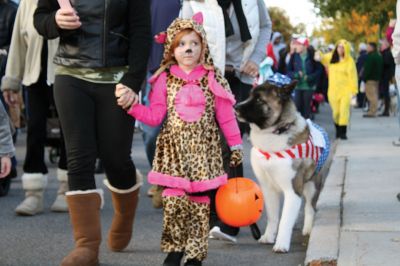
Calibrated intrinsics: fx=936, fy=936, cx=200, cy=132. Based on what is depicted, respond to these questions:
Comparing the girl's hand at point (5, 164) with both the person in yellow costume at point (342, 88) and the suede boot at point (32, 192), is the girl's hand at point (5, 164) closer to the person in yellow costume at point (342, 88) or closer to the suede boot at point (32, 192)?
the suede boot at point (32, 192)

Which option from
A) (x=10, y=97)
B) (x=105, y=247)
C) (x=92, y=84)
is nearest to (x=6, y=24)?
(x=10, y=97)

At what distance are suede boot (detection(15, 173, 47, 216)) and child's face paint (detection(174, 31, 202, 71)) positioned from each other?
269 centimetres

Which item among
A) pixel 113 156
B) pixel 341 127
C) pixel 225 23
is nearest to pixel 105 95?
pixel 113 156

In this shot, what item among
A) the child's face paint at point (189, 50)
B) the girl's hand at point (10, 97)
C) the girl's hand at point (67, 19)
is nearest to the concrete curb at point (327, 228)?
the child's face paint at point (189, 50)

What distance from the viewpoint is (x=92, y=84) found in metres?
5.74

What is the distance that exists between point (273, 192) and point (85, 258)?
1.78m

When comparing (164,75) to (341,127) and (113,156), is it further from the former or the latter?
(341,127)

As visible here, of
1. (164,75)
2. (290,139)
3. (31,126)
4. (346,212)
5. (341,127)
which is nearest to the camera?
(164,75)

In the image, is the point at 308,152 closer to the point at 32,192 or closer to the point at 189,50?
the point at 189,50

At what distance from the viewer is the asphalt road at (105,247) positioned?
20.1ft

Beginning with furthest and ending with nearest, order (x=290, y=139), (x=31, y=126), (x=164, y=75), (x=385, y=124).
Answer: (x=385, y=124)
(x=31, y=126)
(x=290, y=139)
(x=164, y=75)

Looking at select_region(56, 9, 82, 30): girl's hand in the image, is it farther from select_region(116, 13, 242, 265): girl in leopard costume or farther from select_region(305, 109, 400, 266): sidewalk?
select_region(305, 109, 400, 266): sidewalk

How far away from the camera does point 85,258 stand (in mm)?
5457

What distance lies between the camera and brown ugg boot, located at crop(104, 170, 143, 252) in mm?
6059
